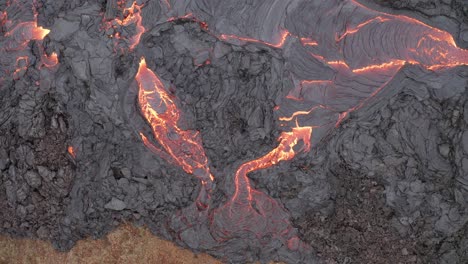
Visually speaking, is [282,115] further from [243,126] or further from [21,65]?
[21,65]

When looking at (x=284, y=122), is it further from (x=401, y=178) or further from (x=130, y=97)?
(x=130, y=97)

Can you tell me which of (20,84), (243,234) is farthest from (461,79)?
(20,84)

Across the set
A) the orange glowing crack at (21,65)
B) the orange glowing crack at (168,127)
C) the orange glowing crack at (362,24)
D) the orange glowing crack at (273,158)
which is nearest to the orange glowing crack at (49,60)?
the orange glowing crack at (21,65)

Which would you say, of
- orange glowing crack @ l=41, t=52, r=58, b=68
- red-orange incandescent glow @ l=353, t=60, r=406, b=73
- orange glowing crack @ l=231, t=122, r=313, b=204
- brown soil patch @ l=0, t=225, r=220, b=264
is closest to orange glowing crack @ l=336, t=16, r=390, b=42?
red-orange incandescent glow @ l=353, t=60, r=406, b=73

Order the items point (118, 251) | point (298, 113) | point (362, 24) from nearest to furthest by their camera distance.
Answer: point (362, 24), point (298, 113), point (118, 251)

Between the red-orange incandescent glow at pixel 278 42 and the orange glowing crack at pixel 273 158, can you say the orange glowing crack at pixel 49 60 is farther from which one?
the orange glowing crack at pixel 273 158

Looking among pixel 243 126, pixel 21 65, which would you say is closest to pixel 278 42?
pixel 243 126

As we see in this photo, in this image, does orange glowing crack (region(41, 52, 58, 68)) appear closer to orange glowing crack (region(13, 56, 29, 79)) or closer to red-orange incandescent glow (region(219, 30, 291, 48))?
orange glowing crack (region(13, 56, 29, 79))

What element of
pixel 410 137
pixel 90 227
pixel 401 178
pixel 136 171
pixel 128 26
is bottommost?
pixel 90 227
